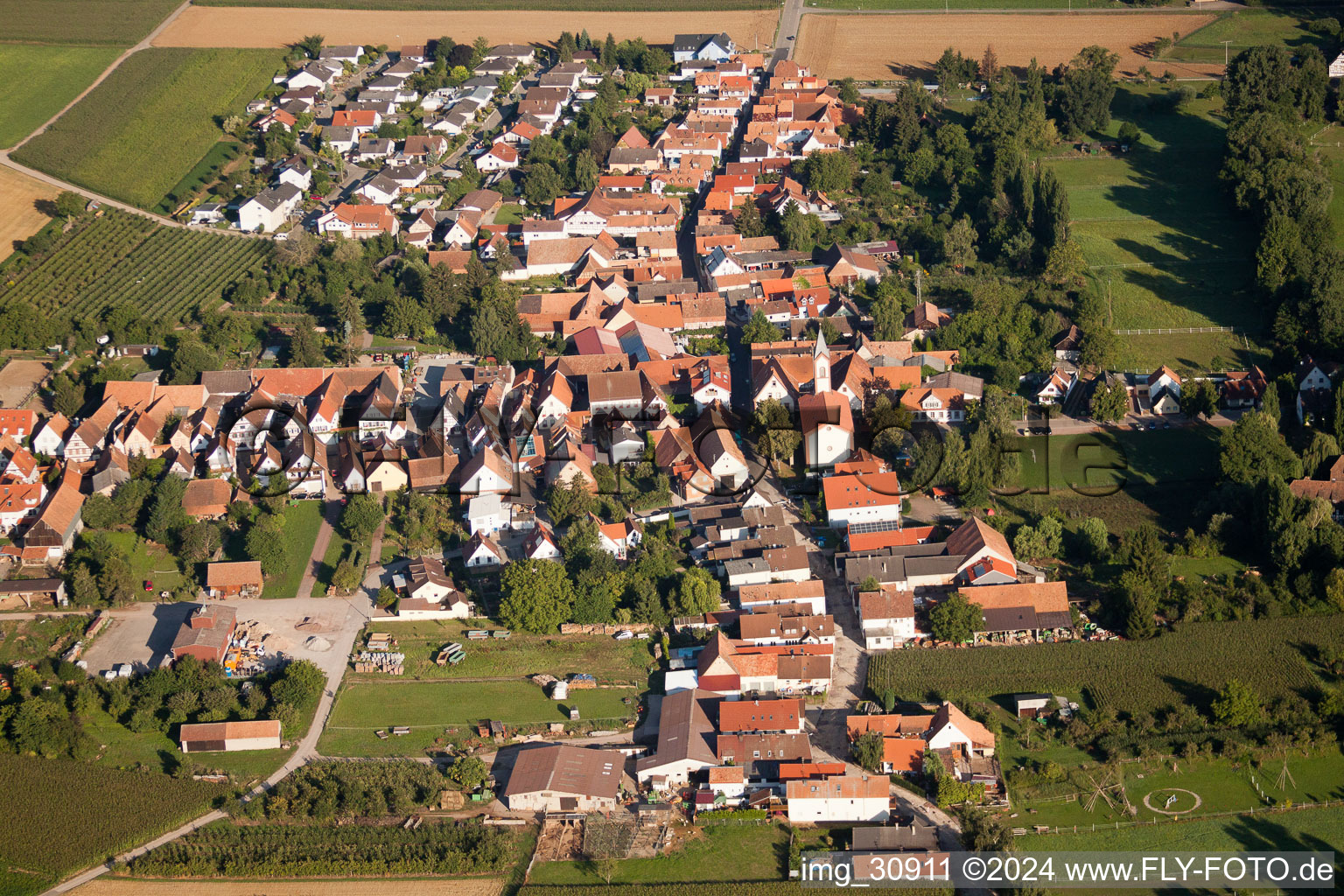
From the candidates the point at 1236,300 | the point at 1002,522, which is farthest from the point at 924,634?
the point at 1236,300

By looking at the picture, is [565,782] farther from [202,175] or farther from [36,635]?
[202,175]

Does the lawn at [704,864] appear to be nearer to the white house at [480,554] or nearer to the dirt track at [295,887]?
the dirt track at [295,887]

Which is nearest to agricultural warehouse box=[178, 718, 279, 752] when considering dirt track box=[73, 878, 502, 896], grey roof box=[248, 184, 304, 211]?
dirt track box=[73, 878, 502, 896]

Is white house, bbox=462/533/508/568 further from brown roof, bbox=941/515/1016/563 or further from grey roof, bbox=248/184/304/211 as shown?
grey roof, bbox=248/184/304/211

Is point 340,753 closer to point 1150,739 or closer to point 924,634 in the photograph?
point 924,634

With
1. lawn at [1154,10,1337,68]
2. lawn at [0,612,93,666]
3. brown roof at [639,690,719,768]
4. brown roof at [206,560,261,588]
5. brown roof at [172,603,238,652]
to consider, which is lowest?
lawn at [0,612,93,666]

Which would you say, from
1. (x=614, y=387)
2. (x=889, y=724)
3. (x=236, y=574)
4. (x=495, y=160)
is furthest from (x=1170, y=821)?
(x=495, y=160)

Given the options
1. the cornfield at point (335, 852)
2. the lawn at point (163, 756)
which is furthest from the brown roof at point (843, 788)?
the lawn at point (163, 756)
